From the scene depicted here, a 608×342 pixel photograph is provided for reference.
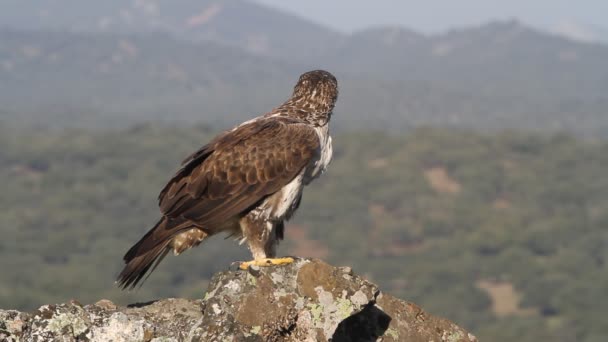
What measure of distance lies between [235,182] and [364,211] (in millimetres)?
183899

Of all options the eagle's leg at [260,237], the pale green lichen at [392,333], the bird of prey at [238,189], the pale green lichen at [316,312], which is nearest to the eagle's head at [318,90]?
the bird of prey at [238,189]

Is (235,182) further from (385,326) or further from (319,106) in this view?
(385,326)

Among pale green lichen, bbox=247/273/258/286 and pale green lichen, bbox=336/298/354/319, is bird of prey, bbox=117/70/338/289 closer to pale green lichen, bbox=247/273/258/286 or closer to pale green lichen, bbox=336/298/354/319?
pale green lichen, bbox=247/273/258/286

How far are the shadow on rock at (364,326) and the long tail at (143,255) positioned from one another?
1.98 metres

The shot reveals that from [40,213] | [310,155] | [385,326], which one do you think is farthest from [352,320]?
[40,213]

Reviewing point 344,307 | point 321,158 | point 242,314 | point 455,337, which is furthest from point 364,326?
point 321,158

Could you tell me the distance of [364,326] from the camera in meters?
8.72

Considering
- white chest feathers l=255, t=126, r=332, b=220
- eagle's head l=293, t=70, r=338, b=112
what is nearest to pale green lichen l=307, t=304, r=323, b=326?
white chest feathers l=255, t=126, r=332, b=220

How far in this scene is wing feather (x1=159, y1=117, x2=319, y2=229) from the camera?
9711 millimetres

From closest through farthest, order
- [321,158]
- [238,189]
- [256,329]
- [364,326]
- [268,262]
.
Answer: [256,329], [364,326], [268,262], [238,189], [321,158]

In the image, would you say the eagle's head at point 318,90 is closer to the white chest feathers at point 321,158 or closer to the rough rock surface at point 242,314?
the white chest feathers at point 321,158

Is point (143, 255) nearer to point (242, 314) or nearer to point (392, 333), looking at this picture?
point (242, 314)

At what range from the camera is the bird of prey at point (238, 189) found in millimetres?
9656

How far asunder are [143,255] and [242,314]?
6.47 ft
